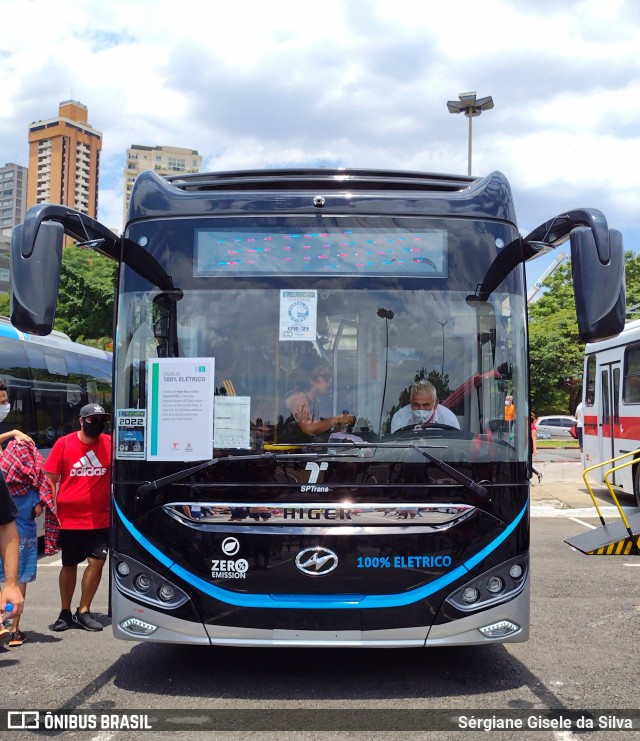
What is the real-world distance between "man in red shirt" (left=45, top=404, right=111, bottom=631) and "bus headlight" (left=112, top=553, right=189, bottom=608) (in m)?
1.81

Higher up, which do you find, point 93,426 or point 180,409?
point 180,409

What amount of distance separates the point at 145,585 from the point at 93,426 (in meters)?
2.21

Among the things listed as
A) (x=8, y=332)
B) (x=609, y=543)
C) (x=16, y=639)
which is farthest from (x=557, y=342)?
(x=16, y=639)

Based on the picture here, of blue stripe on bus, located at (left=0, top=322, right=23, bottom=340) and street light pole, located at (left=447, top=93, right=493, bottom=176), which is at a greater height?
street light pole, located at (left=447, top=93, right=493, bottom=176)

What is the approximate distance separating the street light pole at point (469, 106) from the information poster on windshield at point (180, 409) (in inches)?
753

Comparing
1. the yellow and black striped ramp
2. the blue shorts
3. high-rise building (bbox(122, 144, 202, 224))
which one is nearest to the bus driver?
the yellow and black striped ramp

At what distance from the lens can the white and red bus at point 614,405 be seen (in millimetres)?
14664

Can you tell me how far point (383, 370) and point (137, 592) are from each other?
201 centimetres

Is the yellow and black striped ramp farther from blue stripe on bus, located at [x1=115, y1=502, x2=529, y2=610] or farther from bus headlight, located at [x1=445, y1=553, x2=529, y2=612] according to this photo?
blue stripe on bus, located at [x1=115, y1=502, x2=529, y2=610]

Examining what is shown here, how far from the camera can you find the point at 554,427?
146 ft

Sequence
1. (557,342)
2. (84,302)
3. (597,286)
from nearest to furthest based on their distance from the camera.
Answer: (597,286) → (84,302) → (557,342)

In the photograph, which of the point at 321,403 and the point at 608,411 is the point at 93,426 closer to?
the point at 321,403

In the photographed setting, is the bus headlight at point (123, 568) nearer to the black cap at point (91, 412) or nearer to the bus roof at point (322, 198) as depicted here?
the black cap at point (91, 412)

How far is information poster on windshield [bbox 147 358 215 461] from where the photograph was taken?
5195mm
